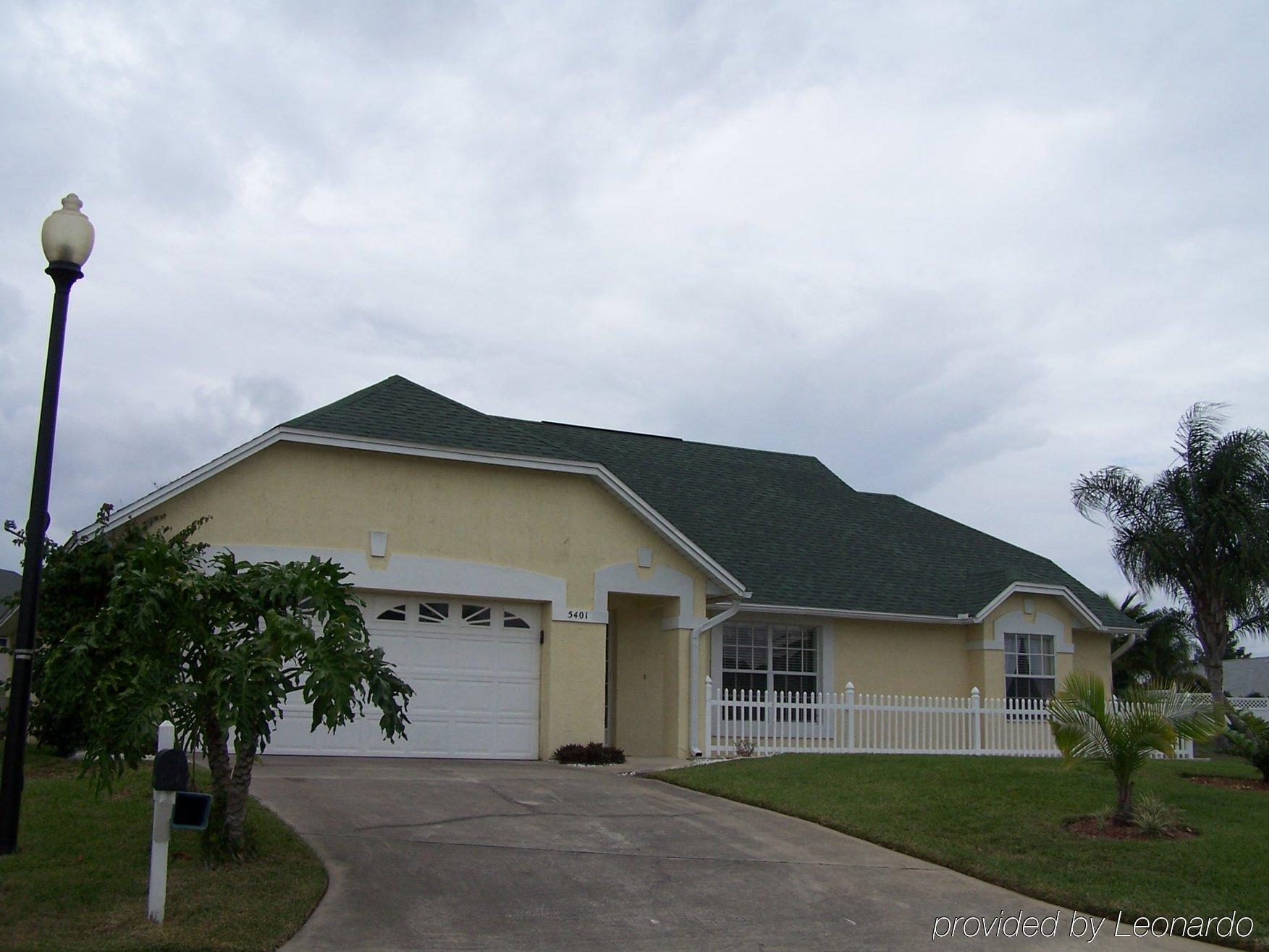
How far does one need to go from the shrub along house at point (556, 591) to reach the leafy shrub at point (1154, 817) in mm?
8332

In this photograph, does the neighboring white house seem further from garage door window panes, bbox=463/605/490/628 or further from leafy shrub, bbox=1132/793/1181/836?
leafy shrub, bbox=1132/793/1181/836

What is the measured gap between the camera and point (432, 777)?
47.4 feet

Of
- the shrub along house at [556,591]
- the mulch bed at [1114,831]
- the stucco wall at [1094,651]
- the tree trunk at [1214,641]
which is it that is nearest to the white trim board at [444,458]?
the shrub along house at [556,591]

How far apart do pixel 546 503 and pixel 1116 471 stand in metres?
14.8

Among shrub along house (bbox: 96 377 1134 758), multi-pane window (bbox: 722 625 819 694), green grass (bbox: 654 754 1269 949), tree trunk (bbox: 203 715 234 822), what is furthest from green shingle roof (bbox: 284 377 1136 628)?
tree trunk (bbox: 203 715 234 822)

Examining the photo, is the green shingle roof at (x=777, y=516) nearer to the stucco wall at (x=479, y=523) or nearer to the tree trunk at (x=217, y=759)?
the stucco wall at (x=479, y=523)

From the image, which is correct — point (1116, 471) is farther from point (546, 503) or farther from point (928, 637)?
point (546, 503)

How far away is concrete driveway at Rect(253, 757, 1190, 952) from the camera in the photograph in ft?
27.0

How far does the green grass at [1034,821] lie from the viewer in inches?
377

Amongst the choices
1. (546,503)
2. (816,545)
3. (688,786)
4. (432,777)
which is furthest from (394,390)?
(816,545)

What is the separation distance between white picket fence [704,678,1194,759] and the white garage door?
304 centimetres

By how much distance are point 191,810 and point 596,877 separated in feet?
11.4

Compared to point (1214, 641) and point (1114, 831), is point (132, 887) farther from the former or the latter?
point (1214, 641)

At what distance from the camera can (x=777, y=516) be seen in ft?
81.6
